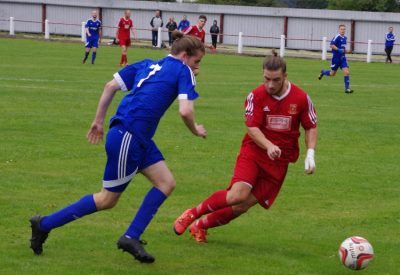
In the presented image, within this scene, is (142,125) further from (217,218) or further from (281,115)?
(217,218)

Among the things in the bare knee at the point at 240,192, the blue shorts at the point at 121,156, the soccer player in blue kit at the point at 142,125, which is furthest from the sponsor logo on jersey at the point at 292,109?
the blue shorts at the point at 121,156

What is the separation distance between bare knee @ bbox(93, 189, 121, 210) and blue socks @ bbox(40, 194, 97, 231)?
0.04 meters

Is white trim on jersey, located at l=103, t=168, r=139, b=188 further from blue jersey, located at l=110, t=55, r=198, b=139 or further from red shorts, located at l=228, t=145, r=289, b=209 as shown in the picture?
red shorts, located at l=228, t=145, r=289, b=209

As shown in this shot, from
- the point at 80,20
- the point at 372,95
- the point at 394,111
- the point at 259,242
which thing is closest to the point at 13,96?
the point at 394,111

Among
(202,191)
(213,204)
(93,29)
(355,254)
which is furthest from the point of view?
(93,29)

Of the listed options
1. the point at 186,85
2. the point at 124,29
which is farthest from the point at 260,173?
the point at 124,29

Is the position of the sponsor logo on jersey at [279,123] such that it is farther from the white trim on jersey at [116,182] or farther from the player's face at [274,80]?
the white trim on jersey at [116,182]

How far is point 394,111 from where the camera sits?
2184cm

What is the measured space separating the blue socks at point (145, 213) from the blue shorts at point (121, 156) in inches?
11.4

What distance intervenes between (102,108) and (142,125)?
42cm

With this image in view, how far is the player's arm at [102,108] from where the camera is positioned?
25.1 ft

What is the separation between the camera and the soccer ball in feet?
25.4

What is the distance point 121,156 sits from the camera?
24.8 ft

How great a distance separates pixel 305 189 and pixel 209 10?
48.6 metres
